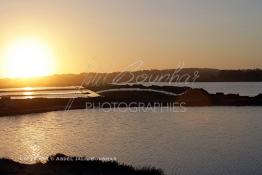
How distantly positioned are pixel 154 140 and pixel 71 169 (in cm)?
1586

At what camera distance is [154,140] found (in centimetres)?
3775

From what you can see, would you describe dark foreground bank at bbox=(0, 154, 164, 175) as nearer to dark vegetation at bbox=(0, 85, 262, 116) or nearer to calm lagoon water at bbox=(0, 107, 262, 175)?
calm lagoon water at bbox=(0, 107, 262, 175)

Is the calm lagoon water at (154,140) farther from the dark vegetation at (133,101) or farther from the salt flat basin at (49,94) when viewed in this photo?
the salt flat basin at (49,94)

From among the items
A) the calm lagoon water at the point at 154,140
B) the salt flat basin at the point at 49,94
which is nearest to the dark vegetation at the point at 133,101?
the calm lagoon water at the point at 154,140

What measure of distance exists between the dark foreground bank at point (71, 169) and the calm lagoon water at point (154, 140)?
2.81m

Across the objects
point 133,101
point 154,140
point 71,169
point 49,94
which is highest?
point 71,169

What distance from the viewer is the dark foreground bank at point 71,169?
21541mm

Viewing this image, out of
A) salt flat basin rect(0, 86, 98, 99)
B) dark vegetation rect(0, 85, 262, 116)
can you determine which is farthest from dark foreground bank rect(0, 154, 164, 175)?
salt flat basin rect(0, 86, 98, 99)

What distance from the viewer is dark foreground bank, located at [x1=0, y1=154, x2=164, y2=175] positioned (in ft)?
70.7

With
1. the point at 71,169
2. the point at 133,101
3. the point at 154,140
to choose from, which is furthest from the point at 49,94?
the point at 71,169

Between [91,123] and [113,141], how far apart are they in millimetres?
15507

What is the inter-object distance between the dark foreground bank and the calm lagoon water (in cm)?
281

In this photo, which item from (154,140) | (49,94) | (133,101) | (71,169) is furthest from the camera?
(49,94)

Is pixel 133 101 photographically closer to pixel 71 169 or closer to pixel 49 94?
pixel 49 94
